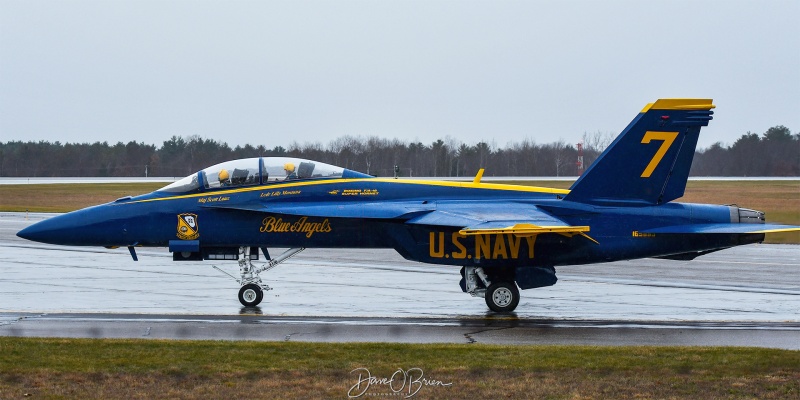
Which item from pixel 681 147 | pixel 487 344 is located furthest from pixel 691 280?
pixel 487 344

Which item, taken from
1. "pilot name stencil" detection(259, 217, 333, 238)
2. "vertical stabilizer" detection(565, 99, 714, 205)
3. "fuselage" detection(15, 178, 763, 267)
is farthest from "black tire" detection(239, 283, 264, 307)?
"vertical stabilizer" detection(565, 99, 714, 205)

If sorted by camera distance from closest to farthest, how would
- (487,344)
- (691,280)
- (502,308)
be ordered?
(487,344) < (502,308) < (691,280)

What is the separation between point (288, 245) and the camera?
16.2 meters

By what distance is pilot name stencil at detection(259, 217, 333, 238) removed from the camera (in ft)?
52.8

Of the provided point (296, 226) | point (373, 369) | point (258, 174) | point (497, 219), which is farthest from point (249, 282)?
point (373, 369)

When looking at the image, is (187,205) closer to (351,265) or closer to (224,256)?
(224,256)

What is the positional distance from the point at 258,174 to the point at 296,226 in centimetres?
112

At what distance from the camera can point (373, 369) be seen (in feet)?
33.4

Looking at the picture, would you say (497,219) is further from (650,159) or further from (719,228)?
(719,228)

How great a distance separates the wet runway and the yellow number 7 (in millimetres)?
2331

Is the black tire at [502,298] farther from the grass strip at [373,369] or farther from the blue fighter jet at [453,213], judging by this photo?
the grass strip at [373,369]

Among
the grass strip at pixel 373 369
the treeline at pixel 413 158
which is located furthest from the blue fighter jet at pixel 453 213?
the treeline at pixel 413 158

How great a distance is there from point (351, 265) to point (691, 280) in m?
7.97

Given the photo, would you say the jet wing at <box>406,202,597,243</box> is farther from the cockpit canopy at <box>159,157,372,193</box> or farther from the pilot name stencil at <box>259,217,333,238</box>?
the cockpit canopy at <box>159,157,372,193</box>
